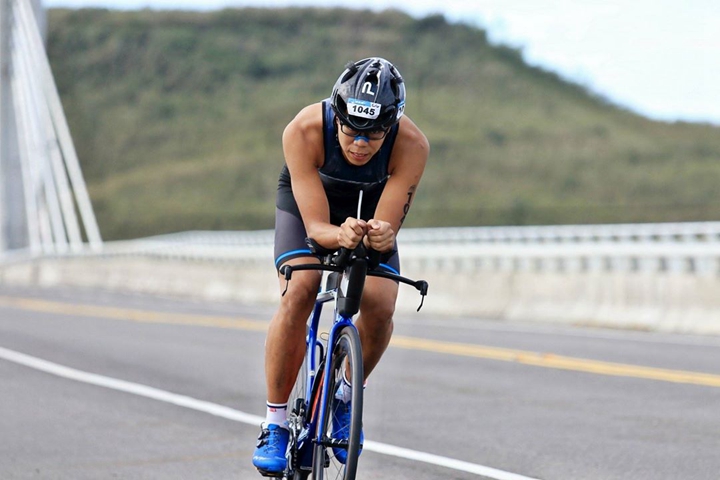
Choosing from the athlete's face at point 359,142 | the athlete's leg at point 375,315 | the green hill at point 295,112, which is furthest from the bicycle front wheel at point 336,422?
the green hill at point 295,112

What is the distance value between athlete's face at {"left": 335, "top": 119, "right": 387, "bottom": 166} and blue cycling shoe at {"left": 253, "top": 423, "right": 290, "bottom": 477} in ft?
4.07

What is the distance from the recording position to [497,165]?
9294 centimetres

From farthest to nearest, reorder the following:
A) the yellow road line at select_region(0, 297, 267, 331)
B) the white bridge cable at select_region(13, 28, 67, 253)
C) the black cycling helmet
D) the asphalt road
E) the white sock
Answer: the white bridge cable at select_region(13, 28, 67, 253) → the yellow road line at select_region(0, 297, 267, 331) → the asphalt road → the white sock → the black cycling helmet

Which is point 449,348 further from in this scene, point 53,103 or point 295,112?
point 295,112

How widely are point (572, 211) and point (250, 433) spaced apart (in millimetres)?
57561

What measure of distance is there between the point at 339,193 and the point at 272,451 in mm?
1164

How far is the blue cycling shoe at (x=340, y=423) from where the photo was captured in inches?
224

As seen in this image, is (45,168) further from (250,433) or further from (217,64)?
(217,64)

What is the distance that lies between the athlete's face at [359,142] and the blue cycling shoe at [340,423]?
3.34 ft

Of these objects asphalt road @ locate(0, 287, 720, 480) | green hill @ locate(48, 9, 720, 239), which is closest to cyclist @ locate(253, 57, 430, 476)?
asphalt road @ locate(0, 287, 720, 480)

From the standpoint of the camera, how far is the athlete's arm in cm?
595

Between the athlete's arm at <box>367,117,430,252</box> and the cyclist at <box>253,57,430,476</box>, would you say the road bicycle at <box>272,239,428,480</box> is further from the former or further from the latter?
the athlete's arm at <box>367,117,430,252</box>

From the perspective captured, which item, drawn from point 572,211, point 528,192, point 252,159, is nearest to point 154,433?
point 572,211

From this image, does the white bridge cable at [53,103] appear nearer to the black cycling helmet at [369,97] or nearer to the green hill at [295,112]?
the green hill at [295,112]
